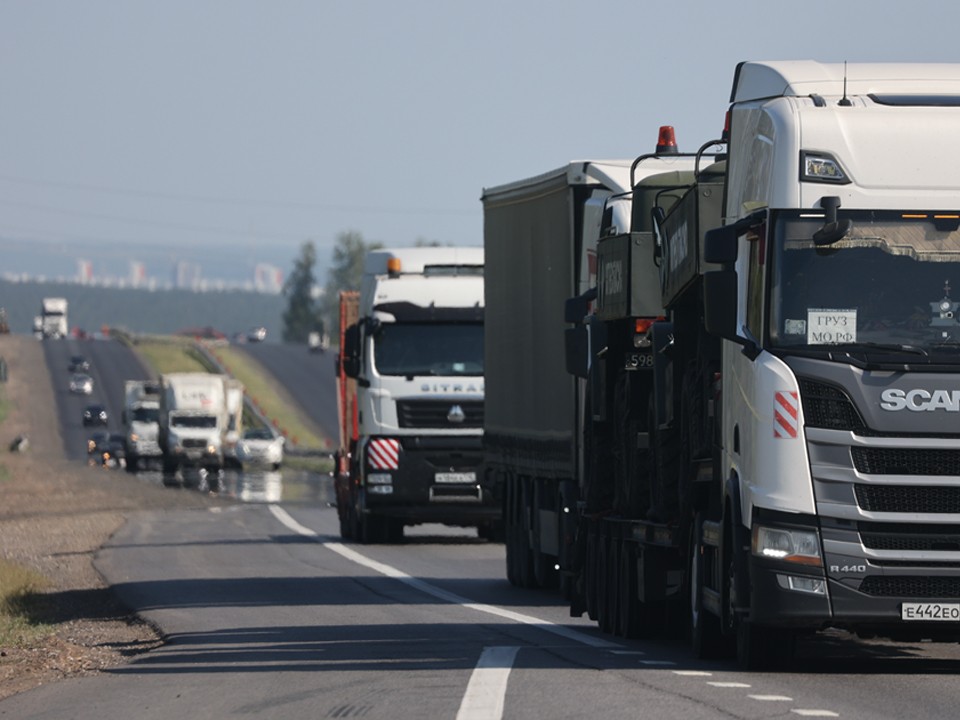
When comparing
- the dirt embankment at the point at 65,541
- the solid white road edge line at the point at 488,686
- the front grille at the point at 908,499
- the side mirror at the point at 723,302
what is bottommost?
the dirt embankment at the point at 65,541

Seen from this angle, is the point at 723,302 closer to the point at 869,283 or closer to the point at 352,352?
the point at 869,283

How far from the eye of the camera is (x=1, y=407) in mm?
101562

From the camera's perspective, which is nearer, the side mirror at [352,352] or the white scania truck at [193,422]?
the side mirror at [352,352]

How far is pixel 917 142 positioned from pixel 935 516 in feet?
6.98

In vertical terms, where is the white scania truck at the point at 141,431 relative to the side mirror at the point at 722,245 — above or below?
below

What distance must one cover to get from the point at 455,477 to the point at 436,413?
3.15 ft

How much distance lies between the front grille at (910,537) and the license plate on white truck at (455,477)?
18.1m

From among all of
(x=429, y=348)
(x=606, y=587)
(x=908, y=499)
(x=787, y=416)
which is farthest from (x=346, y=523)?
(x=908, y=499)

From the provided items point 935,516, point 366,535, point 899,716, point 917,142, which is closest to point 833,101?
point 917,142

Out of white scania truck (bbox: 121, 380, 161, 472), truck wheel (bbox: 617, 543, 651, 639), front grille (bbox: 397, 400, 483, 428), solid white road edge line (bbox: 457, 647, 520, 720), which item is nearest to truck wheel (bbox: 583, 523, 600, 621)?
truck wheel (bbox: 617, 543, 651, 639)

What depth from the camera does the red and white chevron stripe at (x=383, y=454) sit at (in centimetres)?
2944

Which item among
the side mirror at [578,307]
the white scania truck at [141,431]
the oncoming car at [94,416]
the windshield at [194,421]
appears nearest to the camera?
the side mirror at [578,307]

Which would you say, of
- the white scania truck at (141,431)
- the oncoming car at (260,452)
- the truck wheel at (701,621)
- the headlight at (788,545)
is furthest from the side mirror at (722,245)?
the white scania truck at (141,431)

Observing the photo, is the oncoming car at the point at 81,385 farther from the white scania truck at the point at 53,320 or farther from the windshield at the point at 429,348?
the windshield at the point at 429,348
